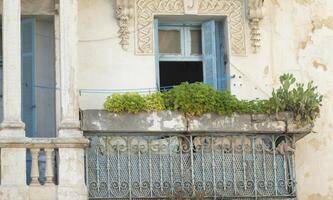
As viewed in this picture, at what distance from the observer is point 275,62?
13805 millimetres

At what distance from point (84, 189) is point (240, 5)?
397 cm

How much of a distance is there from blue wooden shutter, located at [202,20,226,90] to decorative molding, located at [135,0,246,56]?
0.80 ft

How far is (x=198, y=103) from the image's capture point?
12.4m

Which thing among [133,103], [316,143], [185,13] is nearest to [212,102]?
[133,103]

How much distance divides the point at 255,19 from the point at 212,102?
6.05 feet

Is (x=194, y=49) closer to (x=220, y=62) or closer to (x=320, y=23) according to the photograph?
(x=220, y=62)

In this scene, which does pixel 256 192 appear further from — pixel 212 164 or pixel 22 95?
pixel 22 95

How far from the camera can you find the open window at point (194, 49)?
13.6 m

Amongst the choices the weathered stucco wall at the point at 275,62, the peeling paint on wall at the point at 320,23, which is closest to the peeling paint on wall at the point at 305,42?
the weathered stucco wall at the point at 275,62

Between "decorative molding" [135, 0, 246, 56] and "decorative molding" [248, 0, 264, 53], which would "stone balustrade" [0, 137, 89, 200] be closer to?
"decorative molding" [135, 0, 246, 56]

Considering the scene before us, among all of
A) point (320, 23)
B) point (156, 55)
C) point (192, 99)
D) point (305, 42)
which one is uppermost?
point (320, 23)

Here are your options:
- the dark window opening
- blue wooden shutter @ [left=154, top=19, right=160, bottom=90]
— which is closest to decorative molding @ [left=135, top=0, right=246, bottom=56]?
blue wooden shutter @ [left=154, top=19, right=160, bottom=90]

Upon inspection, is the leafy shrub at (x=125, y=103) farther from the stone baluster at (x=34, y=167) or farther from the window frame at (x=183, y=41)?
the window frame at (x=183, y=41)

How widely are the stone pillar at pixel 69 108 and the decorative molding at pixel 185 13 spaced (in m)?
1.46
